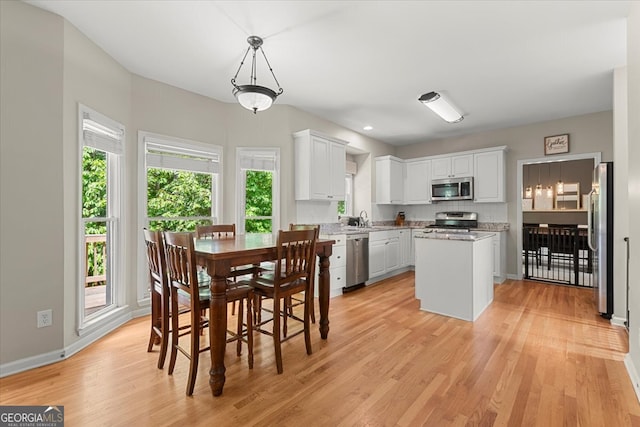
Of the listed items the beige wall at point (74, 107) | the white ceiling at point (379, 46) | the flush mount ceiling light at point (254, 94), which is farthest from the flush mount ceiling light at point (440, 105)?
the beige wall at point (74, 107)

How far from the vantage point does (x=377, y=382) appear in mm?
2066

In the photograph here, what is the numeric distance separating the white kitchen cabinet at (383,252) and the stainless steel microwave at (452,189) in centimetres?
109

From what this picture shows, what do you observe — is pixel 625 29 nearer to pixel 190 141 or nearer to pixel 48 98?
pixel 190 141

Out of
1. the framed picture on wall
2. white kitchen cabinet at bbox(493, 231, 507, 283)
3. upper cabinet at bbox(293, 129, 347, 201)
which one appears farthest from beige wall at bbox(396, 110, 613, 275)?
upper cabinet at bbox(293, 129, 347, 201)

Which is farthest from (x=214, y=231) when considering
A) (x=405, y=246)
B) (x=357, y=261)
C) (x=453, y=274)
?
(x=405, y=246)

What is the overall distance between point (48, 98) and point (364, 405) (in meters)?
3.17

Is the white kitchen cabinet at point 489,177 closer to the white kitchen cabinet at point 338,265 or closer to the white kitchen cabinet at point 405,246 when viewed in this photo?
the white kitchen cabinet at point 405,246

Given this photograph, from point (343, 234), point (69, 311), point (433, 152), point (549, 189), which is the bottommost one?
point (69, 311)

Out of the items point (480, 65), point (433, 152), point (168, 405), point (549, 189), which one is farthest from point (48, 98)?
point (549, 189)

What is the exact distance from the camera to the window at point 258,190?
414 cm

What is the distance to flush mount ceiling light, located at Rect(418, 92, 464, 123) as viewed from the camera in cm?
375

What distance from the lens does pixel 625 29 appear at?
8.14ft

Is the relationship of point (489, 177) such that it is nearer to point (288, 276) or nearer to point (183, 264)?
point (288, 276)

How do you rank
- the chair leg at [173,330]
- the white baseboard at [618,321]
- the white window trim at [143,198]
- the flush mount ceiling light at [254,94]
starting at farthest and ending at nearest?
the white window trim at [143,198] < the white baseboard at [618,321] < the flush mount ceiling light at [254,94] < the chair leg at [173,330]
